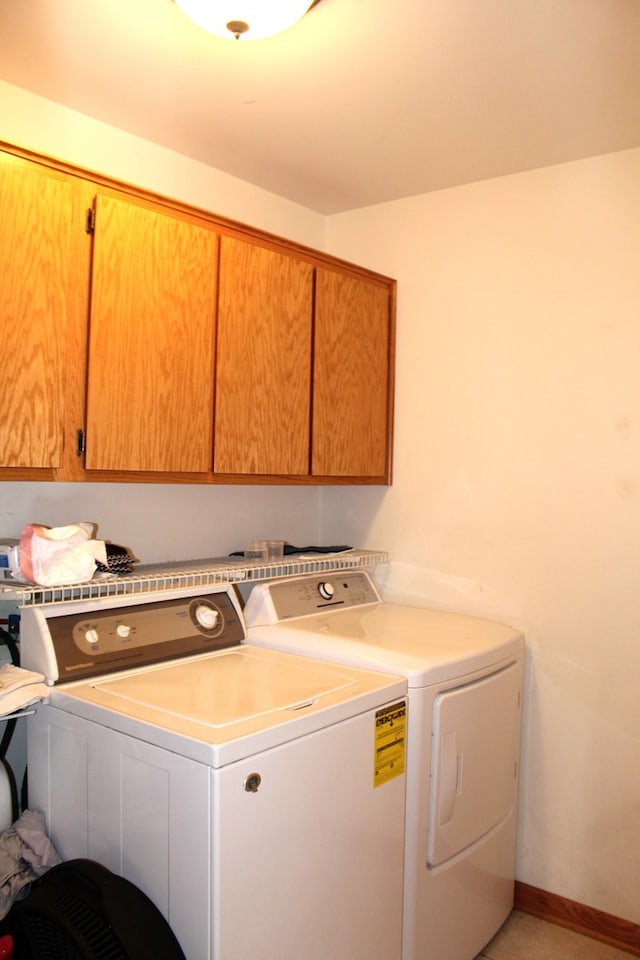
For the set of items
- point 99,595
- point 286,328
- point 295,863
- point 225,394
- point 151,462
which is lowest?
point 295,863

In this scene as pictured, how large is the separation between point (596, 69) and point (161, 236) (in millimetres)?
1212

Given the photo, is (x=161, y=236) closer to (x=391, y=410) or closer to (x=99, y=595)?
(x=99, y=595)

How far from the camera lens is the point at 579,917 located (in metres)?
2.32

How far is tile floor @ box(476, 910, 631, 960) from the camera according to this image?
219cm

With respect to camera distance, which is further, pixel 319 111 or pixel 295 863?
pixel 319 111

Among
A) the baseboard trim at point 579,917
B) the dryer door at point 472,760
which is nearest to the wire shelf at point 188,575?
the dryer door at point 472,760

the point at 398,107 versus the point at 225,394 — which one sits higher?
the point at 398,107

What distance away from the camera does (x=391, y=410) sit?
2793 millimetres

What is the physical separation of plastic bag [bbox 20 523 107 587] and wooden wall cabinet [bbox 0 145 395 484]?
0.14 metres

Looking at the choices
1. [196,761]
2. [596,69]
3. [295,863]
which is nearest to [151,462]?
[196,761]

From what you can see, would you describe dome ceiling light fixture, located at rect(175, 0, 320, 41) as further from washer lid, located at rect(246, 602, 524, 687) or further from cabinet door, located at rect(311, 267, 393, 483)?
washer lid, located at rect(246, 602, 524, 687)

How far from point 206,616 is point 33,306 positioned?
97cm

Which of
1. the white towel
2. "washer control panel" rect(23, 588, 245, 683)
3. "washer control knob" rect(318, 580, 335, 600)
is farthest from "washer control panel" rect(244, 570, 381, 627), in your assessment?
the white towel

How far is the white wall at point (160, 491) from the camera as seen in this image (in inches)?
80.4
